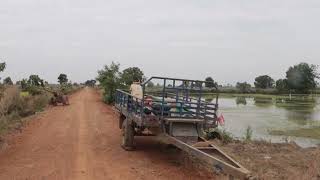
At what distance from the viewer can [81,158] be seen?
450 inches

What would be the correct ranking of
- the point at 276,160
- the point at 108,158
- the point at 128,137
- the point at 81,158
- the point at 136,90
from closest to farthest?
the point at 81,158
the point at 108,158
the point at 128,137
the point at 276,160
the point at 136,90

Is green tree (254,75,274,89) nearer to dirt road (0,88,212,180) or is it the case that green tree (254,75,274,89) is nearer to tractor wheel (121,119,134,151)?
dirt road (0,88,212,180)

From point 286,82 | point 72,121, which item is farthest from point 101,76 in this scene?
point 286,82

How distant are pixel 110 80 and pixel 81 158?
22207 mm

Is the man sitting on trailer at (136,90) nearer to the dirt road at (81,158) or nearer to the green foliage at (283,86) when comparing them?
the dirt road at (81,158)

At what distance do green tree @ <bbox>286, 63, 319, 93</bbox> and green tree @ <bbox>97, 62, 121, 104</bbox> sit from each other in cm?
5759

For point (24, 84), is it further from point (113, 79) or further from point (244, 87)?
point (244, 87)

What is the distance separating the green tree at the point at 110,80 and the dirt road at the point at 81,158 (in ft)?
52.1

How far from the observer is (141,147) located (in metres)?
13.5

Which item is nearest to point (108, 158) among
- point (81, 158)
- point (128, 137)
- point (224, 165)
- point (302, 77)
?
point (81, 158)

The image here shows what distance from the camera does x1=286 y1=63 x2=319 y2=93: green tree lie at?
84938mm

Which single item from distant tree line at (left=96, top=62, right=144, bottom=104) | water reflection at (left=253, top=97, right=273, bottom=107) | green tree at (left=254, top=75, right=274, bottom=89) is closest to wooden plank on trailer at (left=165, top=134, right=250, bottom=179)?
distant tree line at (left=96, top=62, right=144, bottom=104)

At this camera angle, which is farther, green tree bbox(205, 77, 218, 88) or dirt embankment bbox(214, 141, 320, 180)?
green tree bbox(205, 77, 218, 88)

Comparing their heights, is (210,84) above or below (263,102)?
above
